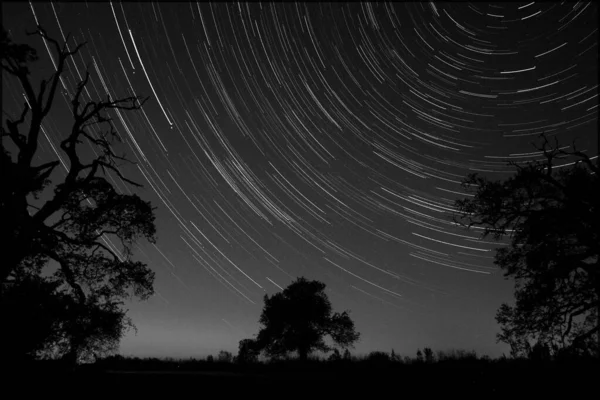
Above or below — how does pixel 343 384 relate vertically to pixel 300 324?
below

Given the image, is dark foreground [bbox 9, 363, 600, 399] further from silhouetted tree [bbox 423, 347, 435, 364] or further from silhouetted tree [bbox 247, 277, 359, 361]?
silhouetted tree [bbox 247, 277, 359, 361]

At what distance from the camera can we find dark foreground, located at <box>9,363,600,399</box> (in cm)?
968

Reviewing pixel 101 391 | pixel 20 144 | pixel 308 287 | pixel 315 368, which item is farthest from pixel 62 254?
pixel 308 287

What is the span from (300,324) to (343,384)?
30738mm

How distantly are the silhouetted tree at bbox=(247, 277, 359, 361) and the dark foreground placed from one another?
29.5 m

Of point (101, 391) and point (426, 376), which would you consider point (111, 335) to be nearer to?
point (101, 391)

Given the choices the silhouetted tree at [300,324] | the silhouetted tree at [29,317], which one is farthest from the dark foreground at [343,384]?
the silhouetted tree at [300,324]

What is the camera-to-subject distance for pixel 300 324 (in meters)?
40.7

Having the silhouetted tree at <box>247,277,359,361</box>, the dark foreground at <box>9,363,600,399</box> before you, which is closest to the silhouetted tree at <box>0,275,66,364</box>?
the dark foreground at <box>9,363,600,399</box>

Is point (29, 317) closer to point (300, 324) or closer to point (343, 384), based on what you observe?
point (343, 384)

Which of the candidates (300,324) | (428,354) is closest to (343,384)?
(428,354)

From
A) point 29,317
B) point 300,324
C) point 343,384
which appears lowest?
point 343,384

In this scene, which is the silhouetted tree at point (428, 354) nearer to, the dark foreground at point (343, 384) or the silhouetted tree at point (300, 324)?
the dark foreground at point (343, 384)

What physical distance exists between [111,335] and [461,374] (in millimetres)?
15137
